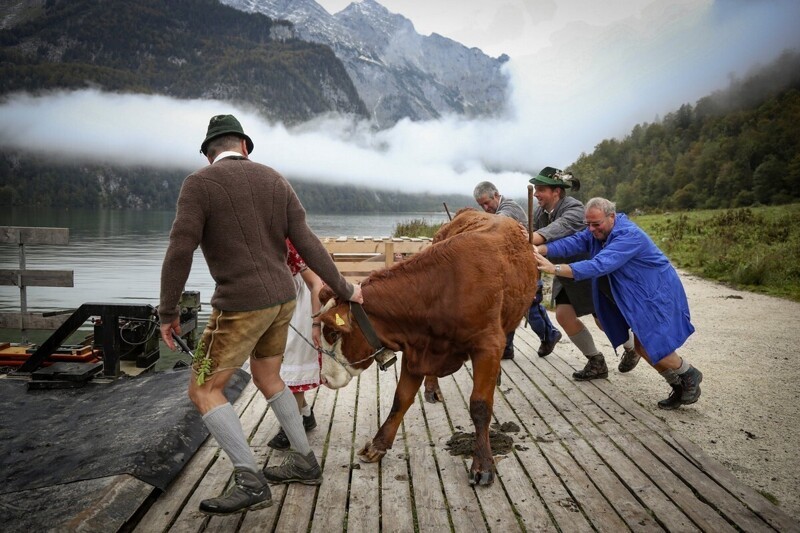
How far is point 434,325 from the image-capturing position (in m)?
3.79

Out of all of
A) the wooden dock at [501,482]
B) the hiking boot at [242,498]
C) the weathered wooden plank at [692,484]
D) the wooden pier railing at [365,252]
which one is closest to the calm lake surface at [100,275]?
A: the wooden pier railing at [365,252]

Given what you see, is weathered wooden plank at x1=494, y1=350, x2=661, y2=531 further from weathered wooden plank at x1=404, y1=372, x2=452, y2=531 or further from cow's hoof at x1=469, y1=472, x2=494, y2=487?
weathered wooden plank at x1=404, y1=372, x2=452, y2=531

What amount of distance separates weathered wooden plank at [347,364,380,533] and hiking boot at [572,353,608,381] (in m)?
2.28

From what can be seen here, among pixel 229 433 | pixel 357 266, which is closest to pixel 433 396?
pixel 229 433

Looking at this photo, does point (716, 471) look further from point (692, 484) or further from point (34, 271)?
point (34, 271)

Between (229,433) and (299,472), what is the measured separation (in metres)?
0.61

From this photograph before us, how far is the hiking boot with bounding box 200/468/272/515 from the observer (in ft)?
9.86

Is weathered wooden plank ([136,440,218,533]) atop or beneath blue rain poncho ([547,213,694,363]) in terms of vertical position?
beneath

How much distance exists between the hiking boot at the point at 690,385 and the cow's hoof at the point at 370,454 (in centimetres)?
304

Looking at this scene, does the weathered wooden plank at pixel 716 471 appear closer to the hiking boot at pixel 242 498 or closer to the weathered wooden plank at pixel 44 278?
the hiking boot at pixel 242 498

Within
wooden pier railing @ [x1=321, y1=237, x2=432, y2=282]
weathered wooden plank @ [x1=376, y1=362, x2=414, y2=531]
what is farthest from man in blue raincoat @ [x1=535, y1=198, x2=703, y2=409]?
wooden pier railing @ [x1=321, y1=237, x2=432, y2=282]

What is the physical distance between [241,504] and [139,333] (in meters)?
5.36

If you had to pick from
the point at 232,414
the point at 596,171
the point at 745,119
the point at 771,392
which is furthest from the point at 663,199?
the point at 232,414

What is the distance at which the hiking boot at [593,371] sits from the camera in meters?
5.97
